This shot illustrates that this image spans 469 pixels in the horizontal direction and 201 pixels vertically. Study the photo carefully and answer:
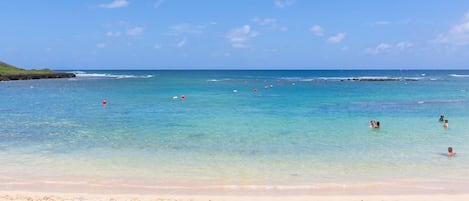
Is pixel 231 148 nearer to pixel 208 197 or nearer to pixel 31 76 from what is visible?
pixel 208 197

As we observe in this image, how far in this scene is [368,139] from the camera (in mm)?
24500

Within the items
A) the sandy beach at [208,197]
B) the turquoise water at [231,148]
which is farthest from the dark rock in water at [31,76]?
the sandy beach at [208,197]

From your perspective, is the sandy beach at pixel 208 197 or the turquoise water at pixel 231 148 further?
the turquoise water at pixel 231 148

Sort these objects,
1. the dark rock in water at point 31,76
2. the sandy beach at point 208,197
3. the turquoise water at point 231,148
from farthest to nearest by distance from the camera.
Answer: the dark rock in water at point 31,76 → the turquoise water at point 231,148 → the sandy beach at point 208,197

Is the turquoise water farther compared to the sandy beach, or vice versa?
the turquoise water

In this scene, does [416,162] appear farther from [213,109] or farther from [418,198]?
[213,109]

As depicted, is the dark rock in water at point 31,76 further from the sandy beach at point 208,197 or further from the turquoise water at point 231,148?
the sandy beach at point 208,197

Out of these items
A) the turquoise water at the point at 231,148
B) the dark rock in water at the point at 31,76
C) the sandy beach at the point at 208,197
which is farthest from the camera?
the dark rock in water at the point at 31,76

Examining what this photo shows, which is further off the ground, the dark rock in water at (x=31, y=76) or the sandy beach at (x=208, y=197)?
the dark rock in water at (x=31, y=76)

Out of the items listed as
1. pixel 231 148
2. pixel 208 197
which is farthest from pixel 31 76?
pixel 208 197

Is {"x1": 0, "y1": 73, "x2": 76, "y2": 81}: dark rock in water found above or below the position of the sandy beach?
above

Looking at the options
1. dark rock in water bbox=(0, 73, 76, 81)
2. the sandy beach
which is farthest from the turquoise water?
dark rock in water bbox=(0, 73, 76, 81)

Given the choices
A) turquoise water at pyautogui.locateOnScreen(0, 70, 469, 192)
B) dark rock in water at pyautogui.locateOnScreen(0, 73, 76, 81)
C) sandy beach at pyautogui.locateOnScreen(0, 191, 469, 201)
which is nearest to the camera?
sandy beach at pyautogui.locateOnScreen(0, 191, 469, 201)

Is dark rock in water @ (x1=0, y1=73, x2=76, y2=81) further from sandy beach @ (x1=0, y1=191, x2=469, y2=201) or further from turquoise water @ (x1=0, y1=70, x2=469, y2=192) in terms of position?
sandy beach @ (x1=0, y1=191, x2=469, y2=201)
